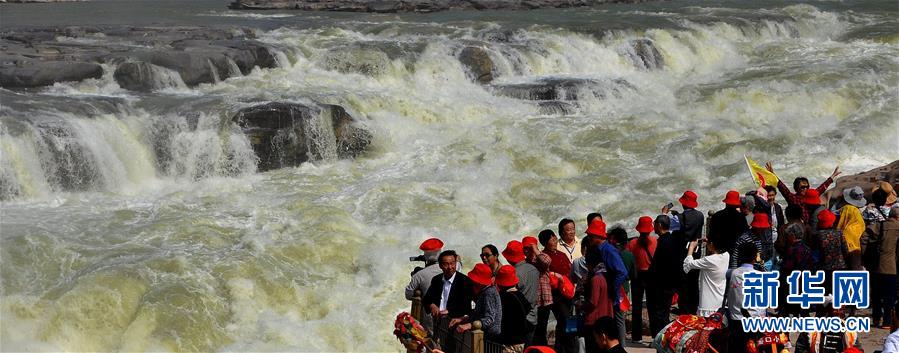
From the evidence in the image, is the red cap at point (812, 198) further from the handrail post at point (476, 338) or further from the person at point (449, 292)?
the handrail post at point (476, 338)

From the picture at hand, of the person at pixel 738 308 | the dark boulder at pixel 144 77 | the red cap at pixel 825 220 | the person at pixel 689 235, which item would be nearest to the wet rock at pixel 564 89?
the dark boulder at pixel 144 77

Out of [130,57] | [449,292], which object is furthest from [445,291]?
[130,57]

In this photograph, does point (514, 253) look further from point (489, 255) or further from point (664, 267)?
point (664, 267)

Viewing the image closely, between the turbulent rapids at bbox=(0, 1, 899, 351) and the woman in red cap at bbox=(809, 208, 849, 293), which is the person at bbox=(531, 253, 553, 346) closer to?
the woman in red cap at bbox=(809, 208, 849, 293)

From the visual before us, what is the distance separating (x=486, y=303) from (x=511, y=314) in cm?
20

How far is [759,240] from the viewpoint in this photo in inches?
285

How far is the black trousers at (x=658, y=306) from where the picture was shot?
827cm

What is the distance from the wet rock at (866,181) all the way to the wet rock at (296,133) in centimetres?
817

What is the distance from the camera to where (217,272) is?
455 inches

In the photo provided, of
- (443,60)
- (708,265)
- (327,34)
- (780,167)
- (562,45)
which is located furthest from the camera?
(327,34)

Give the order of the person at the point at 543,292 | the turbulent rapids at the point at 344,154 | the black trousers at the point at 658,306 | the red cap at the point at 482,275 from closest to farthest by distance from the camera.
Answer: the red cap at the point at 482,275
the person at the point at 543,292
the black trousers at the point at 658,306
the turbulent rapids at the point at 344,154

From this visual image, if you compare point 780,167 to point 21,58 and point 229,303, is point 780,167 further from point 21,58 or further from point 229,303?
point 21,58

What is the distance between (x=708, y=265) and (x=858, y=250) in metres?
1.41

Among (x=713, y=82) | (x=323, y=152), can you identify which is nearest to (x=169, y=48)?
(x=323, y=152)
